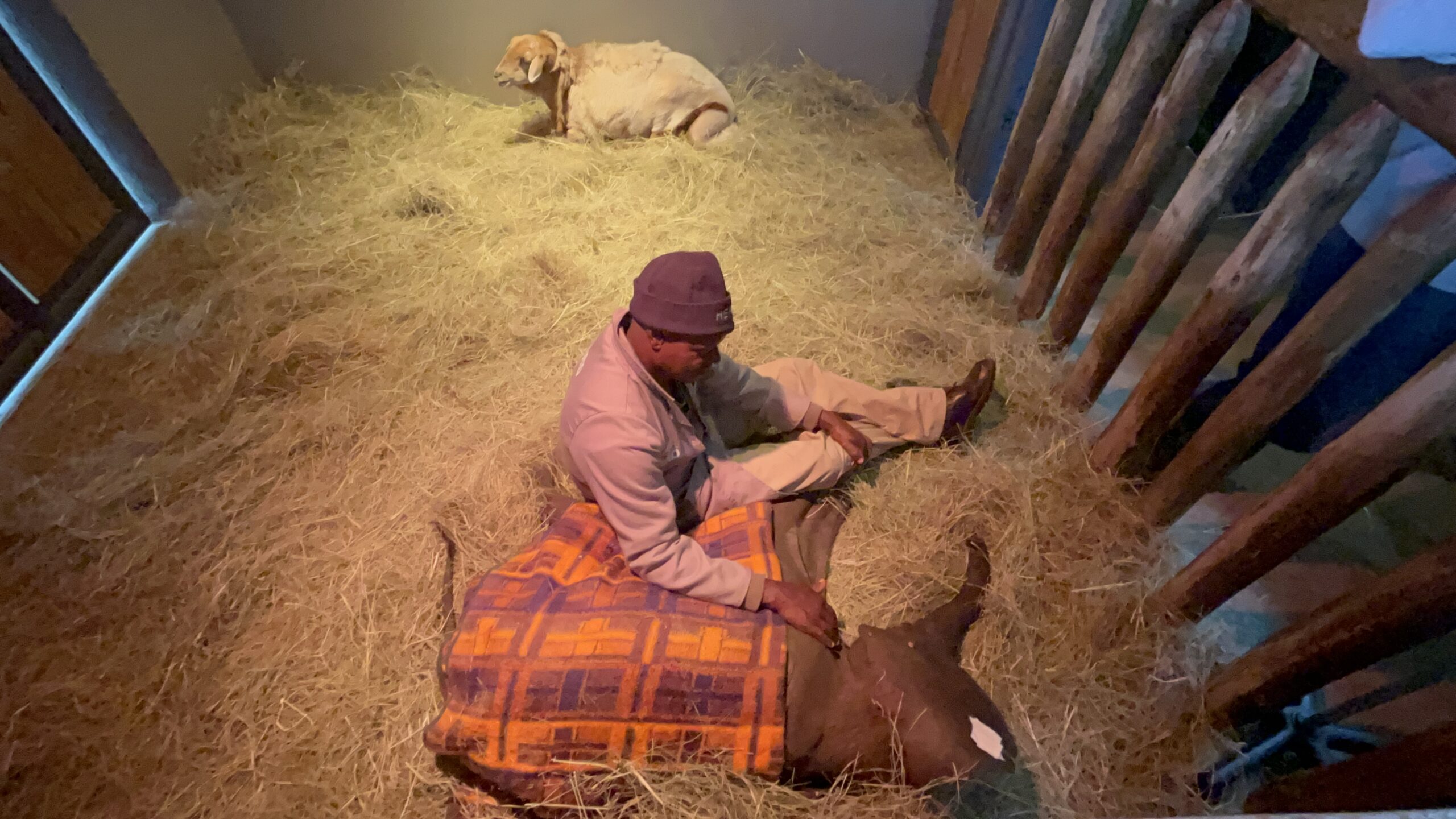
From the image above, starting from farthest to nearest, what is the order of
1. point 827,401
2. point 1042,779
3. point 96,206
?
point 96,206
point 827,401
point 1042,779

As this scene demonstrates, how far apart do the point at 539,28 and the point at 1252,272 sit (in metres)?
4.40

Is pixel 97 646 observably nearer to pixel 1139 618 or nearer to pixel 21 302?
pixel 21 302

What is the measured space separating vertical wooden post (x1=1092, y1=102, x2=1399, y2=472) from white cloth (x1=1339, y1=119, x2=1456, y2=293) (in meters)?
0.07

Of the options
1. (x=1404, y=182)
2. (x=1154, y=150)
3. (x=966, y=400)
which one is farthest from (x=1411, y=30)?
(x=966, y=400)

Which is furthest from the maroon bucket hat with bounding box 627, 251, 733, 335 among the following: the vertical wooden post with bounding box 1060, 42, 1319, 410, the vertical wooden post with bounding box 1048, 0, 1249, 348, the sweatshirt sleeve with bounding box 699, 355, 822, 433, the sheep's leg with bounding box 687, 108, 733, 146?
the sheep's leg with bounding box 687, 108, 733, 146

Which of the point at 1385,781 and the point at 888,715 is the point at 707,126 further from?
the point at 1385,781

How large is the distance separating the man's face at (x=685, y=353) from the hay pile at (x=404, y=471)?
91 cm

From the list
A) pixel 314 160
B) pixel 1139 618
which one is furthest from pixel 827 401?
pixel 314 160

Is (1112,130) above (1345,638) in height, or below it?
above

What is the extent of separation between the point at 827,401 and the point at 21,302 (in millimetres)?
3748

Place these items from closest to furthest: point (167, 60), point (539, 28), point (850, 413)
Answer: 1. point (850, 413)
2. point (167, 60)
3. point (539, 28)

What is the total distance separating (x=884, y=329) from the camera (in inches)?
126

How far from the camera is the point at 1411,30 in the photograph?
51.8 inches

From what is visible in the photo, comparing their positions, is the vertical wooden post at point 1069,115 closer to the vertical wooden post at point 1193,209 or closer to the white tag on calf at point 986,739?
the vertical wooden post at point 1193,209
